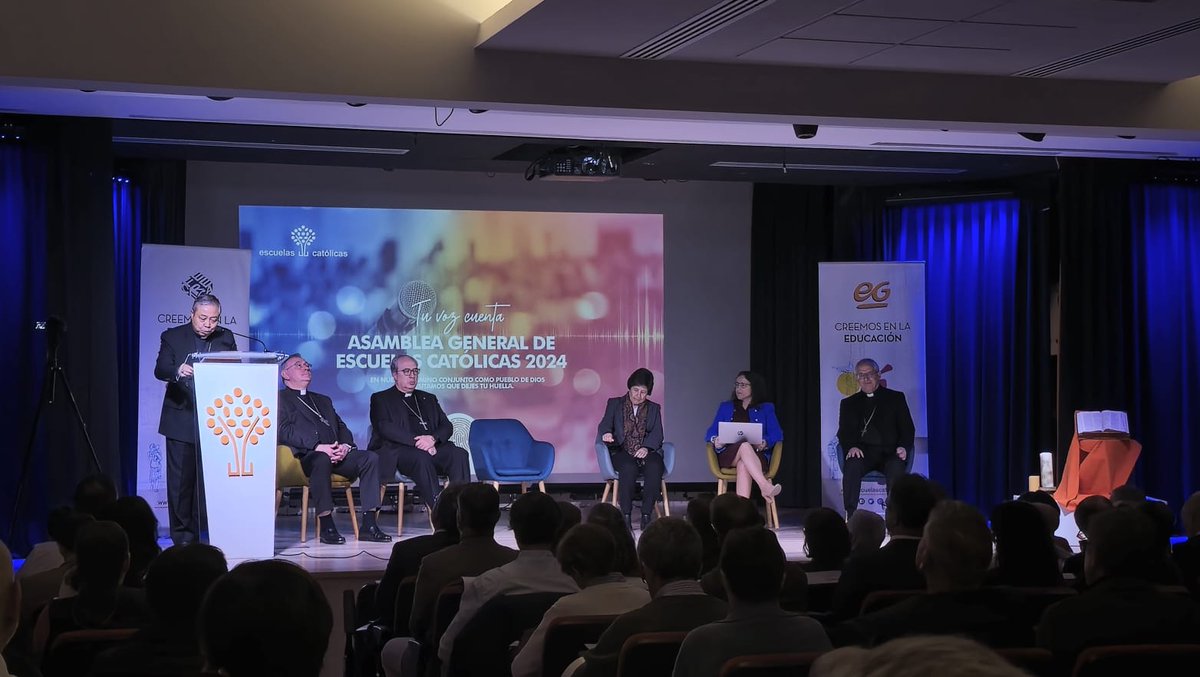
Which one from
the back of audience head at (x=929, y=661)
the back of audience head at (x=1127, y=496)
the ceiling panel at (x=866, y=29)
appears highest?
the ceiling panel at (x=866, y=29)

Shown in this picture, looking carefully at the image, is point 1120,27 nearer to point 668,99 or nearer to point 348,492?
point 668,99

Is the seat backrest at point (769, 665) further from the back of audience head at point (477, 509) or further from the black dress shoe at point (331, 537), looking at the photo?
the black dress shoe at point (331, 537)

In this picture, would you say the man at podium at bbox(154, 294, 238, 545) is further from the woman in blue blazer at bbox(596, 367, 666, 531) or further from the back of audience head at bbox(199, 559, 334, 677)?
the back of audience head at bbox(199, 559, 334, 677)

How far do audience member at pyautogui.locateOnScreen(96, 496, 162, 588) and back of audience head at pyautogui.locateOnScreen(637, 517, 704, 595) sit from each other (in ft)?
5.14

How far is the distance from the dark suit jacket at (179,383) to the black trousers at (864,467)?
14.6 ft

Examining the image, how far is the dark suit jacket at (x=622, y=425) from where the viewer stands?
30.7 ft

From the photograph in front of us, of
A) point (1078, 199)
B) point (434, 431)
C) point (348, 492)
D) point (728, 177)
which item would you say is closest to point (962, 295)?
point (1078, 199)

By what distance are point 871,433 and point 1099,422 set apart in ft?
5.18

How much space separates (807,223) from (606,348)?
86.7 inches

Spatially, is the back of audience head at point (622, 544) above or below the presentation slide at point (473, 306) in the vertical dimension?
below

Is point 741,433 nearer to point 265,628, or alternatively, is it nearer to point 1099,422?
point 1099,422

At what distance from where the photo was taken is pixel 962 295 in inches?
436

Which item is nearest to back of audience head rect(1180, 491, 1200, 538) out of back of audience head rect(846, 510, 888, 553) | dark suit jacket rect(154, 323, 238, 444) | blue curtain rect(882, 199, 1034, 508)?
back of audience head rect(846, 510, 888, 553)

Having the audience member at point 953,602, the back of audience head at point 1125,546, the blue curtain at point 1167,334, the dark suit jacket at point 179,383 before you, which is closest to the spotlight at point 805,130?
the blue curtain at point 1167,334
